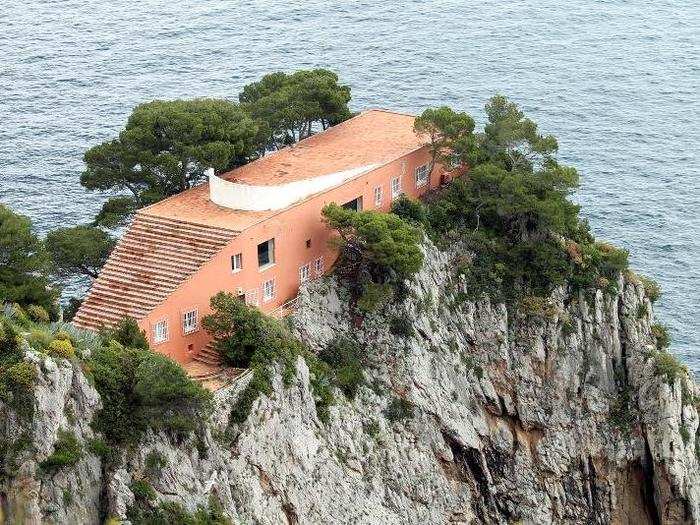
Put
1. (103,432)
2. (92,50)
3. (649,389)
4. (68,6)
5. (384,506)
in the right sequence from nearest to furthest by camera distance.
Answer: (103,432), (384,506), (649,389), (92,50), (68,6)

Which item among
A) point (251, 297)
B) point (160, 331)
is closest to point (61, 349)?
point (160, 331)

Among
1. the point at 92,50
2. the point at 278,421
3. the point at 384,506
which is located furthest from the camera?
the point at 92,50

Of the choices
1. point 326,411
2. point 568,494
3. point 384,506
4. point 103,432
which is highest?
point 103,432

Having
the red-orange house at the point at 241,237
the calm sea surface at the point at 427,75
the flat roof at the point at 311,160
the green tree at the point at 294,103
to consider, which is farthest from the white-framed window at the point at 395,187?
the calm sea surface at the point at 427,75

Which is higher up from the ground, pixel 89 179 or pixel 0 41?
pixel 89 179

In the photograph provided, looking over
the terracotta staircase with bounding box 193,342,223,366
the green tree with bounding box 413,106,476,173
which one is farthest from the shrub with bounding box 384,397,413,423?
the green tree with bounding box 413,106,476,173

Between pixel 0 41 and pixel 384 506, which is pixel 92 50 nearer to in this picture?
pixel 0 41

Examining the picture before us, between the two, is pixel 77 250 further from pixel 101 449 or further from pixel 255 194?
pixel 101 449

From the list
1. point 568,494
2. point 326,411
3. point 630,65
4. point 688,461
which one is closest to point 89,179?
point 326,411
